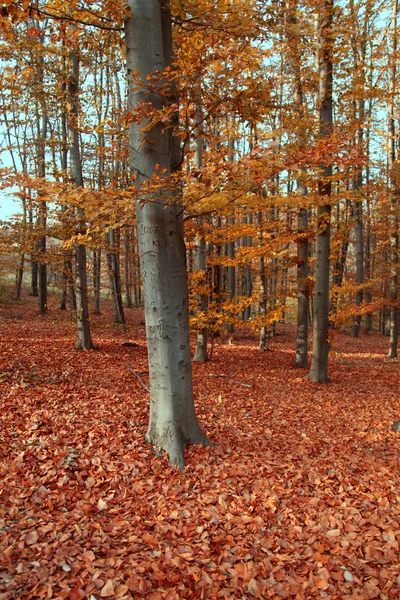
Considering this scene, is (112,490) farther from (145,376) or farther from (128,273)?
(128,273)

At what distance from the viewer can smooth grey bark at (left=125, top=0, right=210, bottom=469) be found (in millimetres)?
4023

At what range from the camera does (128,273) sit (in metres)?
22.8

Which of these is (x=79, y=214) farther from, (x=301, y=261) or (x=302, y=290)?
(x=302, y=290)

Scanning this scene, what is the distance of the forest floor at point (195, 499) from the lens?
2.80 metres

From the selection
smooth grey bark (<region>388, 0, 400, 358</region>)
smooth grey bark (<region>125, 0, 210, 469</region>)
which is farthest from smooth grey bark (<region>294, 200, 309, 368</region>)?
smooth grey bark (<region>125, 0, 210, 469</region>)

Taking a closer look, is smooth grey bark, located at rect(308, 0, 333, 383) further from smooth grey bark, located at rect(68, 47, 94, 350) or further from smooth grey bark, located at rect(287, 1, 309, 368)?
smooth grey bark, located at rect(68, 47, 94, 350)

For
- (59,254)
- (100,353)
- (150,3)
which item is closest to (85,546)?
(150,3)

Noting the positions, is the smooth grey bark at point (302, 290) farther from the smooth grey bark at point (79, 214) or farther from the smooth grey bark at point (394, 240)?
the smooth grey bark at point (79, 214)

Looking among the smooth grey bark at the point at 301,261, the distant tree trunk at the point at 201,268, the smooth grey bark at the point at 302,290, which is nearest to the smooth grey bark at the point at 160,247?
the distant tree trunk at the point at 201,268

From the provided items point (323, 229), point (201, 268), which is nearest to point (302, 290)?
point (323, 229)

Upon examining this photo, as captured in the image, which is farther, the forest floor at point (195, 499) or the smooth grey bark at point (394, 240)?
the smooth grey bark at point (394, 240)

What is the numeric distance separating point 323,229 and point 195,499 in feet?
21.7

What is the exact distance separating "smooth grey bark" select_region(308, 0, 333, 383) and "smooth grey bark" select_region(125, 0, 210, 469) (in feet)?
15.3

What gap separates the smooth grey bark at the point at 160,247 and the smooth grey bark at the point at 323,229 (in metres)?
4.66
